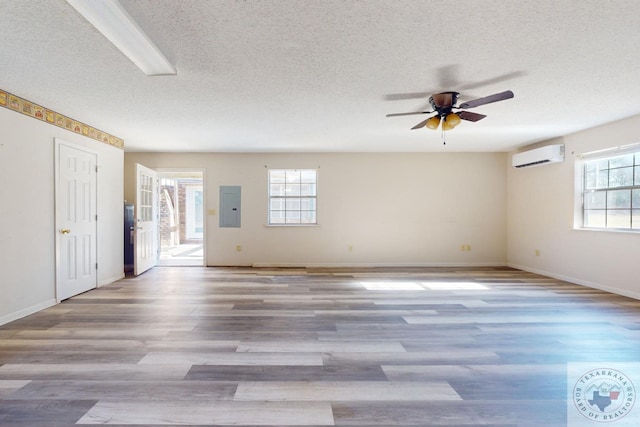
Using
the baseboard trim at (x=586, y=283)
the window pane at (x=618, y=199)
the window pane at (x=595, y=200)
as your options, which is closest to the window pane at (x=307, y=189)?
the baseboard trim at (x=586, y=283)

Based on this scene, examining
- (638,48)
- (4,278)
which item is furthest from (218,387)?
(638,48)

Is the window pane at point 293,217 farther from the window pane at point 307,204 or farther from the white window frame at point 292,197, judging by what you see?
the window pane at point 307,204

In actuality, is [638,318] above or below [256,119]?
below

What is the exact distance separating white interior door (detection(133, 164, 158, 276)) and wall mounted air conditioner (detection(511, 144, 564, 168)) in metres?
6.87

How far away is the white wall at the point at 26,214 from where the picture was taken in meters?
3.12

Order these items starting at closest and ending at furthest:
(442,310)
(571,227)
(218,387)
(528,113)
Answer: (218,387), (442,310), (528,113), (571,227)

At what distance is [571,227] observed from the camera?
484cm

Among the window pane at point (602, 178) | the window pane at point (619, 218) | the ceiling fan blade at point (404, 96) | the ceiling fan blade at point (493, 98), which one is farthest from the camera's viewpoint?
the window pane at point (602, 178)

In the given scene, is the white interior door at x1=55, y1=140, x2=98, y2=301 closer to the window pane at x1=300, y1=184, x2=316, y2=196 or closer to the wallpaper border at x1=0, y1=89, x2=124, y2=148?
the wallpaper border at x1=0, y1=89, x2=124, y2=148

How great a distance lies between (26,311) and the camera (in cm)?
330

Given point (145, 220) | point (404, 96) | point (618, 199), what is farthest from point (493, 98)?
point (145, 220)

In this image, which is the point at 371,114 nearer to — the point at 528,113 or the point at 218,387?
the point at 528,113

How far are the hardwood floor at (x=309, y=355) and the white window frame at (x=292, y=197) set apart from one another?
2.47m

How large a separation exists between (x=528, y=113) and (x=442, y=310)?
268 centimetres
